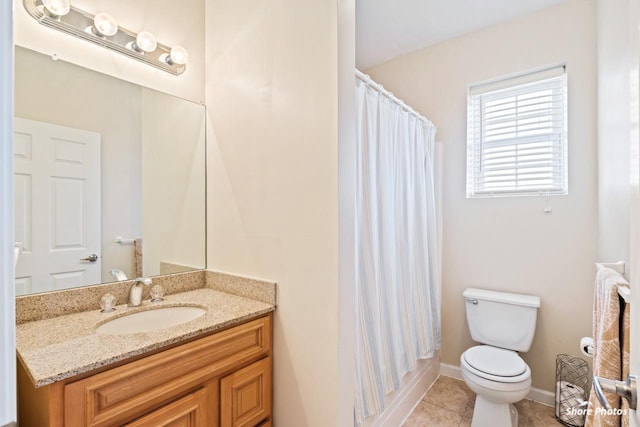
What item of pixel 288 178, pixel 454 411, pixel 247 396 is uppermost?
pixel 288 178

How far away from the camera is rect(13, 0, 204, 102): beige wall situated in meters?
1.27

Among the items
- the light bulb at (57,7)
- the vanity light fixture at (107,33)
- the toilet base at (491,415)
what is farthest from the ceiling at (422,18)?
the toilet base at (491,415)

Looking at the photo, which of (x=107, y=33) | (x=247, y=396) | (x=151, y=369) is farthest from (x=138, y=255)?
(x=107, y=33)

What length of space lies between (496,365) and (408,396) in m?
Answer: 0.60

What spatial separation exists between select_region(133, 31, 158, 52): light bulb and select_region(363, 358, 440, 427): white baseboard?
2.25 m

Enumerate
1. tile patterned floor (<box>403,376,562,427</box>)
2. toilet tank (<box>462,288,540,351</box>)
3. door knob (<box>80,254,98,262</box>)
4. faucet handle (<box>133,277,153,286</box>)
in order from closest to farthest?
door knob (<box>80,254,98,262</box>)
faucet handle (<box>133,277,153,286</box>)
tile patterned floor (<box>403,376,562,427</box>)
toilet tank (<box>462,288,540,351</box>)

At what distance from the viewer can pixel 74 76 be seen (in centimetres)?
136

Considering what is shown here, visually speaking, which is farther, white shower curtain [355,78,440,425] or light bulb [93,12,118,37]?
white shower curtain [355,78,440,425]

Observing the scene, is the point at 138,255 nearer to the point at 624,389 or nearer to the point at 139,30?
the point at 139,30

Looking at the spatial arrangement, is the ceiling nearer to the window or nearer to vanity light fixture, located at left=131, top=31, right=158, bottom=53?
the window

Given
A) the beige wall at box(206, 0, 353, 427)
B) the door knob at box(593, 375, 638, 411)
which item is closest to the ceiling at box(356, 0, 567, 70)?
the beige wall at box(206, 0, 353, 427)

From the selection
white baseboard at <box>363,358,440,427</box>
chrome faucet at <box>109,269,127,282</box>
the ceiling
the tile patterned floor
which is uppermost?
the ceiling

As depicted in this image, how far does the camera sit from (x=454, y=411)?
205cm

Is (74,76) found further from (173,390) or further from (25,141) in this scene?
(173,390)
